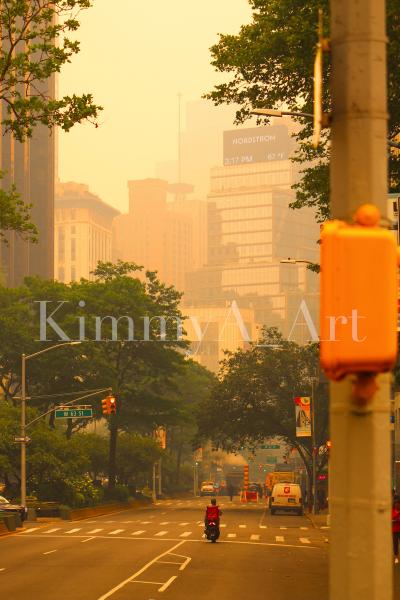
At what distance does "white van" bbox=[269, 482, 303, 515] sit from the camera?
72.1 metres

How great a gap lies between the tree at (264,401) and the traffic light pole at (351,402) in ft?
280

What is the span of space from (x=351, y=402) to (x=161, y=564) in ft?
88.2

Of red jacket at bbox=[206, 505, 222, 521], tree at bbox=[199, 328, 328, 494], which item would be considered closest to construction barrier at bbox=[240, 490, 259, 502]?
tree at bbox=[199, 328, 328, 494]

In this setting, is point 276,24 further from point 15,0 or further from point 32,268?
point 32,268

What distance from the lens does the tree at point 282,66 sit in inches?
1121

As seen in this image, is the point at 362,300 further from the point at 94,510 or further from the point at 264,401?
the point at 264,401

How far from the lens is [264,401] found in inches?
3674

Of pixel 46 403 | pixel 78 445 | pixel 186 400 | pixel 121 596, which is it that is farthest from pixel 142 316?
pixel 121 596

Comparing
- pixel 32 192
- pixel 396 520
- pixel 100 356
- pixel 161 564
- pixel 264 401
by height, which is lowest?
pixel 161 564

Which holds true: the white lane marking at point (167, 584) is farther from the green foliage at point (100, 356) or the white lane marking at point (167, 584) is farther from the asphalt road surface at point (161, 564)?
the green foliage at point (100, 356)

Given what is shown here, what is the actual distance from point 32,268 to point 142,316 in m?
47.9

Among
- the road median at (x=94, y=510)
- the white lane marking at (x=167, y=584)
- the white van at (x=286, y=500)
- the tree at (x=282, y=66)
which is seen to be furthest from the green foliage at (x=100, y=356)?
the white lane marking at (x=167, y=584)

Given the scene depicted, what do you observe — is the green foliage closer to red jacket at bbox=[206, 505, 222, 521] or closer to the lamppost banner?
the lamppost banner

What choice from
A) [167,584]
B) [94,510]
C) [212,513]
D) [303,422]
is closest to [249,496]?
[94,510]
